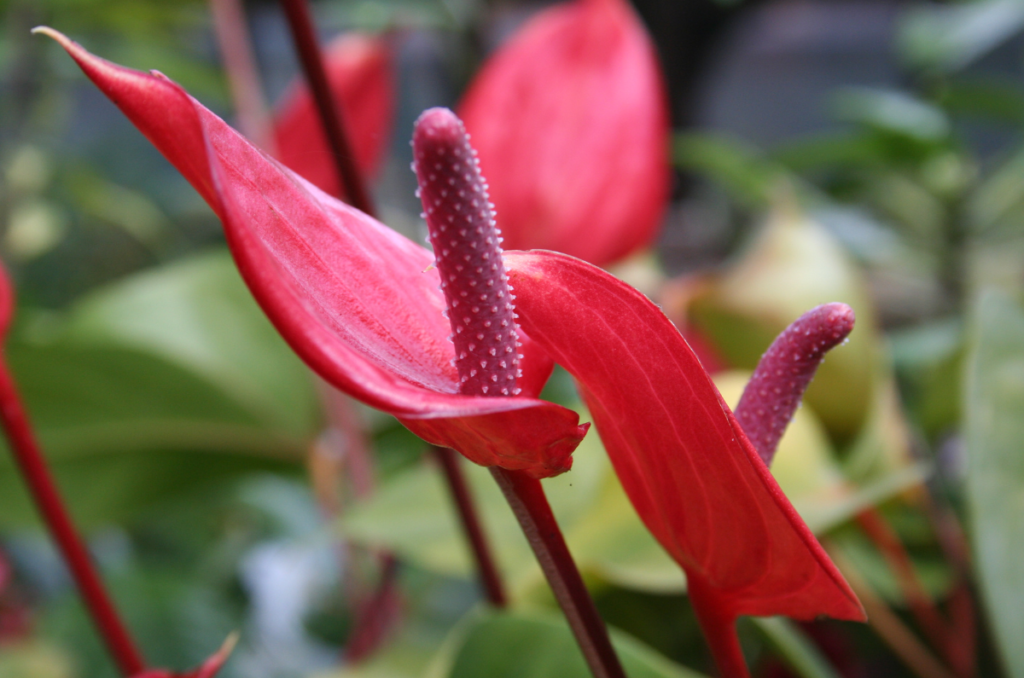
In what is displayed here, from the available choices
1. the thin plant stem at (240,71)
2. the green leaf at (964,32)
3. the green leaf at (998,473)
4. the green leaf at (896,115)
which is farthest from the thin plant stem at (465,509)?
the green leaf at (964,32)

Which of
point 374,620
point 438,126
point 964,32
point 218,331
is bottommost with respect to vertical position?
point 374,620

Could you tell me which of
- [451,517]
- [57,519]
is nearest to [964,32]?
[451,517]

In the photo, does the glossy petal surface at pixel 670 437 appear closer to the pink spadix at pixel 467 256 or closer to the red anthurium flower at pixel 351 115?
the pink spadix at pixel 467 256

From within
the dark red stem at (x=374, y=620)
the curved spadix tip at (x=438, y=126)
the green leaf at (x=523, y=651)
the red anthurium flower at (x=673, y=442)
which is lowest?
the dark red stem at (x=374, y=620)

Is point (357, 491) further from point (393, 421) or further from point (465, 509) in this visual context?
point (465, 509)

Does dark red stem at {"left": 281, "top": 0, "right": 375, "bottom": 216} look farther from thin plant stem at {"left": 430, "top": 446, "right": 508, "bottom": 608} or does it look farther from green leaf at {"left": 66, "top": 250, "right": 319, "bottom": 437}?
green leaf at {"left": 66, "top": 250, "right": 319, "bottom": 437}
